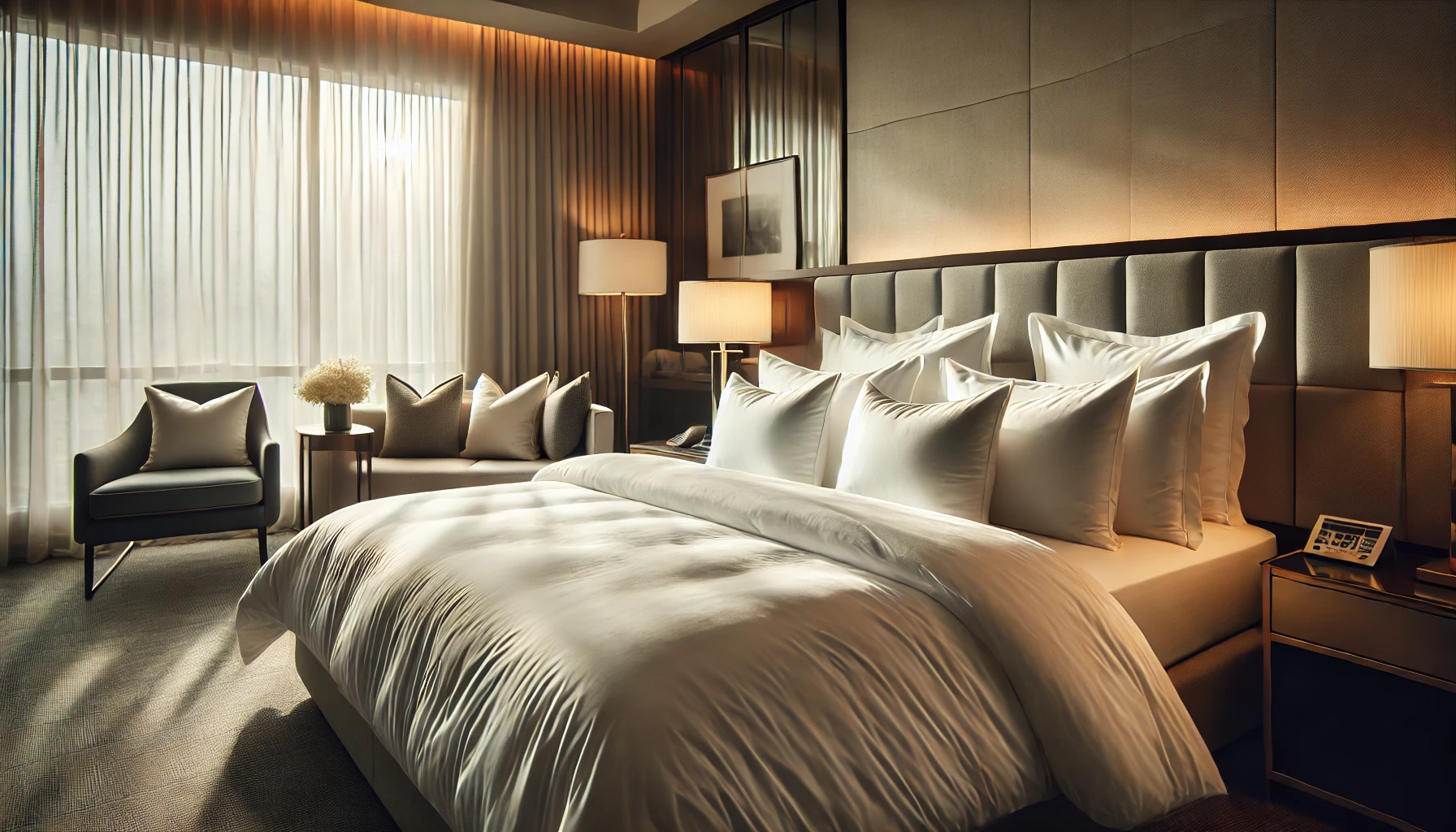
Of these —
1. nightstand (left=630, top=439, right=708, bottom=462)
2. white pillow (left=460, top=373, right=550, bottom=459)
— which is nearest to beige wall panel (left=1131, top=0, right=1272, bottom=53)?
nightstand (left=630, top=439, right=708, bottom=462)

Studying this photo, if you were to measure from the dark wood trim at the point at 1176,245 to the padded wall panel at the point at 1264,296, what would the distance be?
38 mm

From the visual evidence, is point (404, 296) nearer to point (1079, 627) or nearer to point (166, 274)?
point (166, 274)

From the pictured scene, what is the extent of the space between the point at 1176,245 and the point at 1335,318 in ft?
1.72

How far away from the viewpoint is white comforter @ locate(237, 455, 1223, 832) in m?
1.30

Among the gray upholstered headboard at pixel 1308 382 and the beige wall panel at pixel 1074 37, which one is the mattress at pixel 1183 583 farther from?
the beige wall panel at pixel 1074 37

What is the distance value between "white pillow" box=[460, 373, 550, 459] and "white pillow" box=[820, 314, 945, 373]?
61.3 inches

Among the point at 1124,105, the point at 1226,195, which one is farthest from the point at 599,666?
the point at 1124,105

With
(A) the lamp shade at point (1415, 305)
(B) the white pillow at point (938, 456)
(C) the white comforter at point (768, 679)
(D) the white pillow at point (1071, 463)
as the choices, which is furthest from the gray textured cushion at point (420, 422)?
(A) the lamp shade at point (1415, 305)

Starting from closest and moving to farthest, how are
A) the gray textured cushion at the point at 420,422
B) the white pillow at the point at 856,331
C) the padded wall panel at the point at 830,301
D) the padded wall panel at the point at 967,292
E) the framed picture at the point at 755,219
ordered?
the padded wall panel at the point at 967,292, the white pillow at the point at 856,331, the padded wall panel at the point at 830,301, the gray textured cushion at the point at 420,422, the framed picture at the point at 755,219

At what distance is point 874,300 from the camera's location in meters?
3.79

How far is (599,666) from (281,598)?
156 cm

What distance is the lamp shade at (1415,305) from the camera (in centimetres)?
187

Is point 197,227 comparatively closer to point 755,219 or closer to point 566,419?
point 566,419

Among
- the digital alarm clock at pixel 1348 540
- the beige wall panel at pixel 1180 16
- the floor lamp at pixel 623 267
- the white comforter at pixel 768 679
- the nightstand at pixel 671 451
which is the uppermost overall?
the beige wall panel at pixel 1180 16
